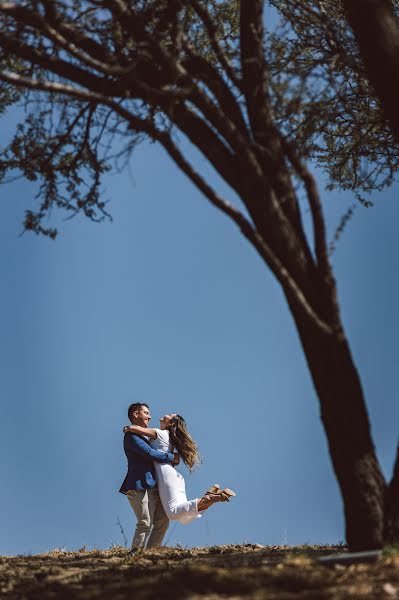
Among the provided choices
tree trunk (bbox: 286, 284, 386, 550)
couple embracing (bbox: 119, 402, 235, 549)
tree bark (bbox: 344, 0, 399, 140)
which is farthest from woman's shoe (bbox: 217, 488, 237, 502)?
tree bark (bbox: 344, 0, 399, 140)

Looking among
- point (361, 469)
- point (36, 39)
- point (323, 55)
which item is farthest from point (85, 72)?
point (361, 469)

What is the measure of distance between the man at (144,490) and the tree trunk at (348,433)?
4.99m

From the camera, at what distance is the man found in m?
11.3

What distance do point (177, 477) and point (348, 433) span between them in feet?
17.4

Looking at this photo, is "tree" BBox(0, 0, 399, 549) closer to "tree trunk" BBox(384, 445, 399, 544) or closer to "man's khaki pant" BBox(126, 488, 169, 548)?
"tree trunk" BBox(384, 445, 399, 544)

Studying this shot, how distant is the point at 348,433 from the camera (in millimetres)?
6734

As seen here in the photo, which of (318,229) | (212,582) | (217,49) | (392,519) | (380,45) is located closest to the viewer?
(212,582)

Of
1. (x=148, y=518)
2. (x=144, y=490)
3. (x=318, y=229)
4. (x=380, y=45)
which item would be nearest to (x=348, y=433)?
(x=318, y=229)

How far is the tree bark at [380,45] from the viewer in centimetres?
733

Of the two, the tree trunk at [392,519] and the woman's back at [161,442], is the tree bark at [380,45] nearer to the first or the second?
the tree trunk at [392,519]

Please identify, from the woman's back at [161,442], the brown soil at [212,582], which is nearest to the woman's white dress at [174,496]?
the woman's back at [161,442]

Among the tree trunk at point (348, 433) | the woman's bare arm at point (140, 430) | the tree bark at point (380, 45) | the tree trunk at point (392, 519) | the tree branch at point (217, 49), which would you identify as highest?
the tree branch at point (217, 49)

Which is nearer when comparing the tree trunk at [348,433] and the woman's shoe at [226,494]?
the tree trunk at [348,433]

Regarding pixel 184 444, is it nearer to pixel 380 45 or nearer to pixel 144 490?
pixel 144 490
